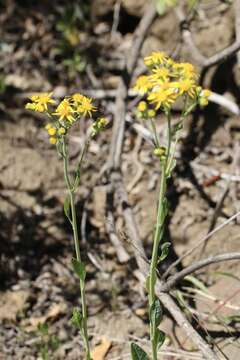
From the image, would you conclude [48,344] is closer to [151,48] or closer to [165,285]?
[165,285]

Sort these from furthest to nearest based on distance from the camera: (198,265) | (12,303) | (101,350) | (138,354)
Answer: (12,303), (101,350), (198,265), (138,354)

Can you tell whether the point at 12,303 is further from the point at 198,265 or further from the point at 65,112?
the point at 65,112

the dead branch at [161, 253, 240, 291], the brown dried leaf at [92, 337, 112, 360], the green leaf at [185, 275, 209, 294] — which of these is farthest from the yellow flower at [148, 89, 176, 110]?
the brown dried leaf at [92, 337, 112, 360]

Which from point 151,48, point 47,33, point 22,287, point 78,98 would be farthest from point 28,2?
point 78,98

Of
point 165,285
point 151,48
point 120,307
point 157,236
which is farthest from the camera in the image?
point 151,48

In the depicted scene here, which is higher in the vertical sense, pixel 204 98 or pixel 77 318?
pixel 204 98

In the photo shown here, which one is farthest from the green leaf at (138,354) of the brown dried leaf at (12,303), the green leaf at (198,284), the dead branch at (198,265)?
the brown dried leaf at (12,303)

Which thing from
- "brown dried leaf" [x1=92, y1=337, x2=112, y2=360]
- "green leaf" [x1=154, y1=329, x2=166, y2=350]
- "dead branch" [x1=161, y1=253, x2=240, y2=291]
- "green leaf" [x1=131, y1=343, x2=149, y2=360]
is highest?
"dead branch" [x1=161, y1=253, x2=240, y2=291]

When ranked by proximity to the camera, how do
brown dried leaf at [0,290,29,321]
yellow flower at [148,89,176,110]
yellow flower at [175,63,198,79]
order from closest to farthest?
yellow flower at [148,89,176,110] < yellow flower at [175,63,198,79] < brown dried leaf at [0,290,29,321]

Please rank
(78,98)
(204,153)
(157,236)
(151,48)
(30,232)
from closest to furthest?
(157,236) → (78,98) → (30,232) → (204,153) → (151,48)

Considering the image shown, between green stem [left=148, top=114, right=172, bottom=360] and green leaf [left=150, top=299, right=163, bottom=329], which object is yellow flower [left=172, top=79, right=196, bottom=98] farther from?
green leaf [left=150, top=299, right=163, bottom=329]

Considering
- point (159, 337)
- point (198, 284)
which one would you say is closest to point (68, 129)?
point (159, 337)
